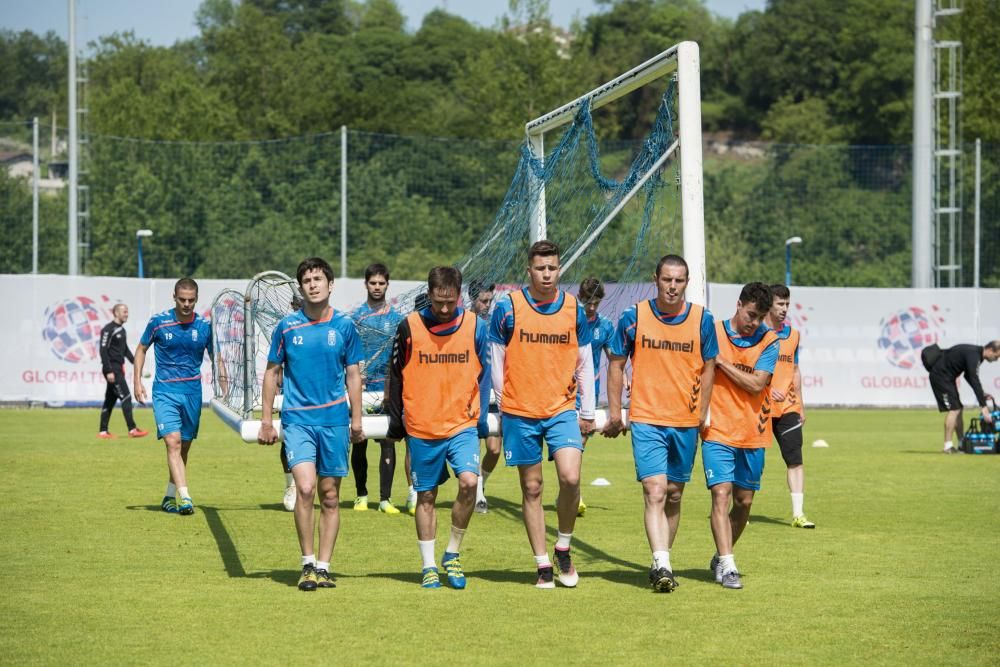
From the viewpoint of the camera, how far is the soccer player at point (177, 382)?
45.0 ft

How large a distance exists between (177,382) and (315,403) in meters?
4.62

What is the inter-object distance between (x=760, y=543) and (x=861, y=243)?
148ft

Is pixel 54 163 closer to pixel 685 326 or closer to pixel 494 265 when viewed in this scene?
pixel 494 265

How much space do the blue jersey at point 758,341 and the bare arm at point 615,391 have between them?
91 cm

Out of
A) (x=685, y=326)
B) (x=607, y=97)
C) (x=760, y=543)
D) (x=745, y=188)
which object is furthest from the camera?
(x=745, y=188)

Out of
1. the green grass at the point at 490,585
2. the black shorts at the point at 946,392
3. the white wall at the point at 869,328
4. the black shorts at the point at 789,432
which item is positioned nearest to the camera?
the green grass at the point at 490,585

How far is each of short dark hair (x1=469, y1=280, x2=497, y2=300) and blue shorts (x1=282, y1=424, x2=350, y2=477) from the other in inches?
179

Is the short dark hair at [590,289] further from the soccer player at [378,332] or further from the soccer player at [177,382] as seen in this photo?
the soccer player at [177,382]

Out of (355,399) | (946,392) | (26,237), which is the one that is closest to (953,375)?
(946,392)

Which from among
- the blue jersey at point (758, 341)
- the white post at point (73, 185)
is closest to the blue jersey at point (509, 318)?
the blue jersey at point (758, 341)

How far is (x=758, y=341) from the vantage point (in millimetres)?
9945

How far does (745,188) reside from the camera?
5941cm

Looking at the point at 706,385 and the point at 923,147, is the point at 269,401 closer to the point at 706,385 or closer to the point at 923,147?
the point at 706,385

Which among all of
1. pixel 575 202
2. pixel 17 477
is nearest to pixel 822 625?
pixel 575 202
